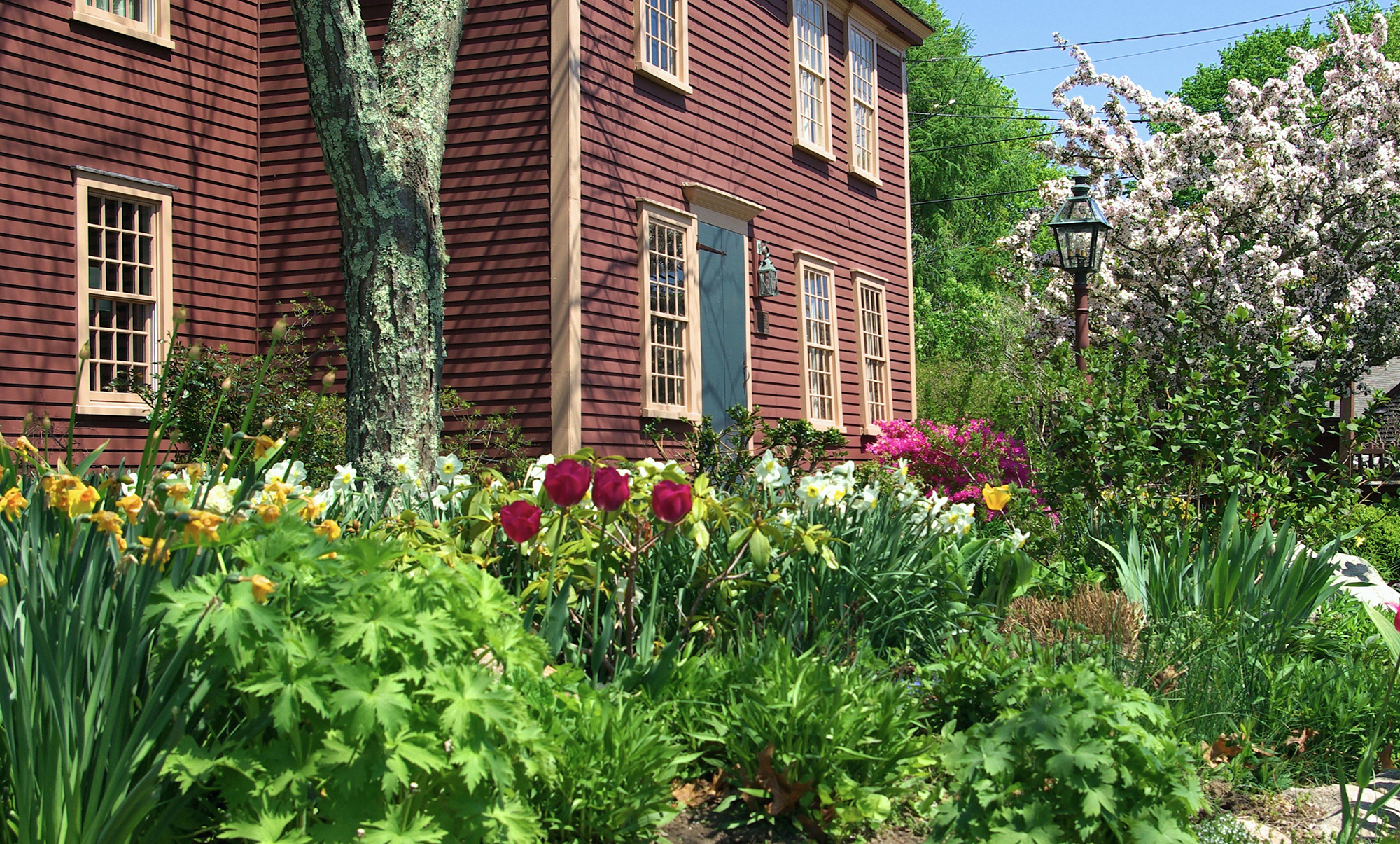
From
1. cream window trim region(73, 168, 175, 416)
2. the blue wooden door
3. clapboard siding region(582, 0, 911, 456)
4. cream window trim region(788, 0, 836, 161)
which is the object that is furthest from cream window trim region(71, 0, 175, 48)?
cream window trim region(788, 0, 836, 161)

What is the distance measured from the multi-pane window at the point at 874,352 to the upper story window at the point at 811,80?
6.87 ft

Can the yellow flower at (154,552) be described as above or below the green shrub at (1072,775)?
above

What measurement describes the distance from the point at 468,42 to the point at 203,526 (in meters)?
9.06

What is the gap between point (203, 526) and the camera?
247 centimetres

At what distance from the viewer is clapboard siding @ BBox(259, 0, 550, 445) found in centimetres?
1034

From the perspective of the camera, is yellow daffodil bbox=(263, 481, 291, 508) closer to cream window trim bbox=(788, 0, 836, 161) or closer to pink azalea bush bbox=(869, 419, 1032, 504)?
pink azalea bush bbox=(869, 419, 1032, 504)

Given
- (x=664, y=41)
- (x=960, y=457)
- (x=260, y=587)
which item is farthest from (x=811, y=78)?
(x=260, y=587)

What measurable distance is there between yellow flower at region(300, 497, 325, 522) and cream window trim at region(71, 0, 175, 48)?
774 cm

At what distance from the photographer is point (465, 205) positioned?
10617mm

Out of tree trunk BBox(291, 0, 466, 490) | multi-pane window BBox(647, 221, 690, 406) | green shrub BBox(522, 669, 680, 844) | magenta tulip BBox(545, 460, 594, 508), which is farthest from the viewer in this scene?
multi-pane window BBox(647, 221, 690, 406)

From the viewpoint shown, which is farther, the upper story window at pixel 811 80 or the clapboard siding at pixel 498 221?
the upper story window at pixel 811 80

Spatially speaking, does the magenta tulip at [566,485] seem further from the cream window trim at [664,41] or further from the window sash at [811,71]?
the window sash at [811,71]

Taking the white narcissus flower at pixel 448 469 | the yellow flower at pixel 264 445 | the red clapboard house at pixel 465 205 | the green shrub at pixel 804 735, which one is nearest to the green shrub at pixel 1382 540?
the red clapboard house at pixel 465 205

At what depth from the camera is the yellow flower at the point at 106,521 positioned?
2.67 metres
